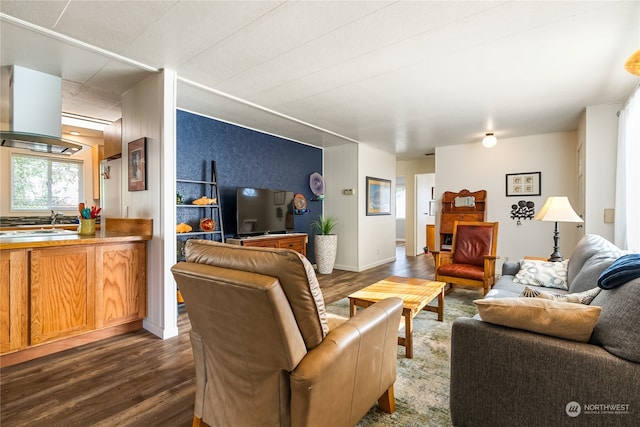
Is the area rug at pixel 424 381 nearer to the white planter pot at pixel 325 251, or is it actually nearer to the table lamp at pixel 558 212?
the table lamp at pixel 558 212

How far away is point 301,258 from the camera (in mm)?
1142

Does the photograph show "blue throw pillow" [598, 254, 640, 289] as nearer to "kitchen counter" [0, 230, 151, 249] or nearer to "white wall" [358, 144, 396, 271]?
"kitchen counter" [0, 230, 151, 249]

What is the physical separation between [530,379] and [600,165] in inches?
137

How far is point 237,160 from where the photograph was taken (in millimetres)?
4570

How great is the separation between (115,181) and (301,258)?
143 inches

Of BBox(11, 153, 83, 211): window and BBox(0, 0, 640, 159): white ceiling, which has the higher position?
BBox(0, 0, 640, 159): white ceiling

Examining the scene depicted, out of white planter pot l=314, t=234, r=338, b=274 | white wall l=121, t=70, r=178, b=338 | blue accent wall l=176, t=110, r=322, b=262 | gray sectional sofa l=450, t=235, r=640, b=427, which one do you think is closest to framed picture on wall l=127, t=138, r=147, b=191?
white wall l=121, t=70, r=178, b=338

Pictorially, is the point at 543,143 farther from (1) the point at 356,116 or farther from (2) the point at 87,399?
(2) the point at 87,399

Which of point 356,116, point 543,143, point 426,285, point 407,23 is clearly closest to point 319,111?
point 356,116

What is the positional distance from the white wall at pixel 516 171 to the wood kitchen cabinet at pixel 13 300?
19.5 feet

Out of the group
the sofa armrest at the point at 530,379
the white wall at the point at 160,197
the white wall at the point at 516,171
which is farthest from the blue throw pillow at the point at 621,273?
the white wall at the point at 516,171

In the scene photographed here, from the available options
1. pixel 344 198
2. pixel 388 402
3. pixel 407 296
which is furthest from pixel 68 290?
pixel 344 198

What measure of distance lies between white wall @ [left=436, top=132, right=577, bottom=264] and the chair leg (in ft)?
15.2

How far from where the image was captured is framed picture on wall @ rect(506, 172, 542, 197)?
17.0 ft
